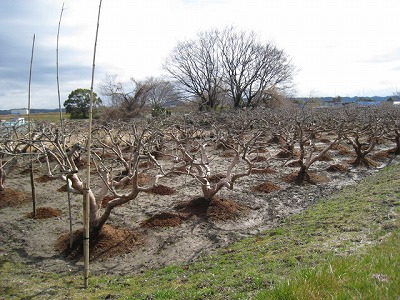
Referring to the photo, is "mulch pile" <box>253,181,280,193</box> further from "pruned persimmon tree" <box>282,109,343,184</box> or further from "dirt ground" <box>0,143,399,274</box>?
"pruned persimmon tree" <box>282,109,343,184</box>

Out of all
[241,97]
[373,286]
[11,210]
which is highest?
[241,97]

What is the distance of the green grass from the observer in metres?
3.18

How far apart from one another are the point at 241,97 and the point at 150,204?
32.3m

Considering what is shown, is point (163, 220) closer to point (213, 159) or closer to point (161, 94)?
point (213, 159)

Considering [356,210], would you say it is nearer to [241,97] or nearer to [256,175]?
[256,175]

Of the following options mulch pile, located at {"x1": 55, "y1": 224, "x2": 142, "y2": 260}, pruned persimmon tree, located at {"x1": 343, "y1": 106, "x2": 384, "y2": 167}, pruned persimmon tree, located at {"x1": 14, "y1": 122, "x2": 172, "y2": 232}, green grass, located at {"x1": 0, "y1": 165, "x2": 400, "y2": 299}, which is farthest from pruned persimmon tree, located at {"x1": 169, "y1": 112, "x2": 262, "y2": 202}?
pruned persimmon tree, located at {"x1": 343, "y1": 106, "x2": 384, "y2": 167}

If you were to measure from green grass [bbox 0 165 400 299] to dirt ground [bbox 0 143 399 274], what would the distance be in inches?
18.2

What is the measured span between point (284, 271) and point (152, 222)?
12.6ft

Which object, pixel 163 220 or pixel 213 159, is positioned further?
pixel 213 159

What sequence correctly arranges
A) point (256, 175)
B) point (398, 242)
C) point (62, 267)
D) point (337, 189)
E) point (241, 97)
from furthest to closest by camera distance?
point (241, 97) < point (256, 175) < point (337, 189) < point (62, 267) < point (398, 242)

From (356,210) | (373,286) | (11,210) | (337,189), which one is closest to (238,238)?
(356,210)

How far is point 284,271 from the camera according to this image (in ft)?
13.2

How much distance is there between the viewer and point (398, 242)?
4.27 metres

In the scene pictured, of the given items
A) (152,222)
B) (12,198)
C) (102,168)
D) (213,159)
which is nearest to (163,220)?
(152,222)
